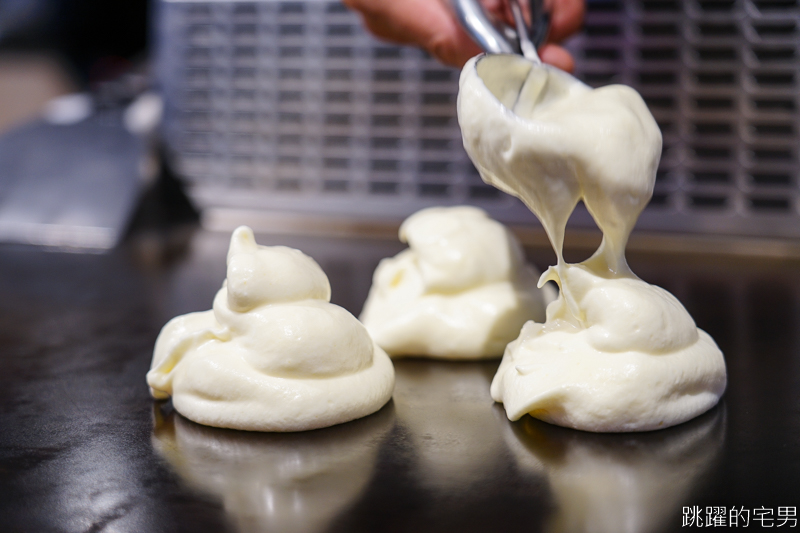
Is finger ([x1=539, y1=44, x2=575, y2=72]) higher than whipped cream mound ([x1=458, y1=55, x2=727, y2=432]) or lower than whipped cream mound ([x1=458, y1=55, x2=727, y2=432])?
higher

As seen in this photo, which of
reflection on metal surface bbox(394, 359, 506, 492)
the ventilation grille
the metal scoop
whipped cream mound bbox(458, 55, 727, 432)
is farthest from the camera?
the ventilation grille

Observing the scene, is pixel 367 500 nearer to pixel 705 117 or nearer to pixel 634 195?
pixel 634 195

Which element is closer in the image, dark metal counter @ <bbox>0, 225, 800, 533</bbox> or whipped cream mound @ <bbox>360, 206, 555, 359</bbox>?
dark metal counter @ <bbox>0, 225, 800, 533</bbox>

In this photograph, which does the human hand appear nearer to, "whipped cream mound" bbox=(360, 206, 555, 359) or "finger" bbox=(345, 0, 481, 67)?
"finger" bbox=(345, 0, 481, 67)

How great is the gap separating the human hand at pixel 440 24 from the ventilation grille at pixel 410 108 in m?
0.55

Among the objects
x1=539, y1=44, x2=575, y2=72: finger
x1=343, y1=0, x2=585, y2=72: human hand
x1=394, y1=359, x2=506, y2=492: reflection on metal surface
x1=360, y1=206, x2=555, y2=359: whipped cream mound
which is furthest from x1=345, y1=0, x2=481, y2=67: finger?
x1=394, y1=359, x2=506, y2=492: reflection on metal surface

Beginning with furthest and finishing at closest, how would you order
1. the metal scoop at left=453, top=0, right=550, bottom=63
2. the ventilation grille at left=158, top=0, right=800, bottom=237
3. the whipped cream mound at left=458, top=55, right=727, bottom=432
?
the ventilation grille at left=158, top=0, right=800, bottom=237
the metal scoop at left=453, top=0, right=550, bottom=63
the whipped cream mound at left=458, top=55, right=727, bottom=432

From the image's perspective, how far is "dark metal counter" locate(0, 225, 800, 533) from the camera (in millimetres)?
908

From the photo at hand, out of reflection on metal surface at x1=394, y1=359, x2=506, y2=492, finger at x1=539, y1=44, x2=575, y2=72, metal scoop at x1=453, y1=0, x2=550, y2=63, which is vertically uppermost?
→ metal scoop at x1=453, y1=0, x2=550, y2=63

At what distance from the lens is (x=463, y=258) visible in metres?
1.52

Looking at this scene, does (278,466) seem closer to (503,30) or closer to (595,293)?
(595,293)

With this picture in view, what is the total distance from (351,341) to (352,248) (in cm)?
128

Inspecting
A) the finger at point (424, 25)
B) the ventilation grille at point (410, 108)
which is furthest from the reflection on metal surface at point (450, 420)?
the ventilation grille at point (410, 108)

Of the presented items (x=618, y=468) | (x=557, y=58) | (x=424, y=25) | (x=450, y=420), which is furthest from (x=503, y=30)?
(x=618, y=468)
